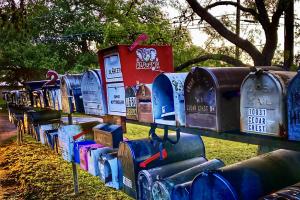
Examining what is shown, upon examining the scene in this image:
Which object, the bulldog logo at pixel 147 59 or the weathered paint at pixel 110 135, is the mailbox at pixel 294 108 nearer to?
the bulldog logo at pixel 147 59

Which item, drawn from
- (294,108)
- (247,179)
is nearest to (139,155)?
(247,179)

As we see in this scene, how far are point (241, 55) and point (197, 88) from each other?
467 cm

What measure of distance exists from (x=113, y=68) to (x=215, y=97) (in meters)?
1.20

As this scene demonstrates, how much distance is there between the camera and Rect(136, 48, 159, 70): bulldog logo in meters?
2.47

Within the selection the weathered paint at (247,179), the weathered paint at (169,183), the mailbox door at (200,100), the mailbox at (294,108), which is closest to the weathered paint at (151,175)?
the weathered paint at (169,183)

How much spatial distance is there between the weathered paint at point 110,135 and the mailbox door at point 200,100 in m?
1.23

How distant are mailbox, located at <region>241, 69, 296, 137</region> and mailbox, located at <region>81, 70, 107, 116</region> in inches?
59.7

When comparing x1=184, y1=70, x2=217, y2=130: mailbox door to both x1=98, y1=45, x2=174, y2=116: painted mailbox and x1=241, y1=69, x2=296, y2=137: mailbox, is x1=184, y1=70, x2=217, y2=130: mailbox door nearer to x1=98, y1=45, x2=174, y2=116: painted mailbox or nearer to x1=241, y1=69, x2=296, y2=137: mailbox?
x1=241, y1=69, x2=296, y2=137: mailbox

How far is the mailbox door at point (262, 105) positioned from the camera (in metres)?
1.30

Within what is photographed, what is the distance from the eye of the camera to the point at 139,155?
2285 mm

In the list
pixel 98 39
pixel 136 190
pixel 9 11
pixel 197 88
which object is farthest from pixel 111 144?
pixel 98 39

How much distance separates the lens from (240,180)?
156cm

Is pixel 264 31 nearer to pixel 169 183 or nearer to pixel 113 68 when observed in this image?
pixel 113 68

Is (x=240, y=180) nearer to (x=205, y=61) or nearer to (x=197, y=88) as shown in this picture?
(x=197, y=88)
